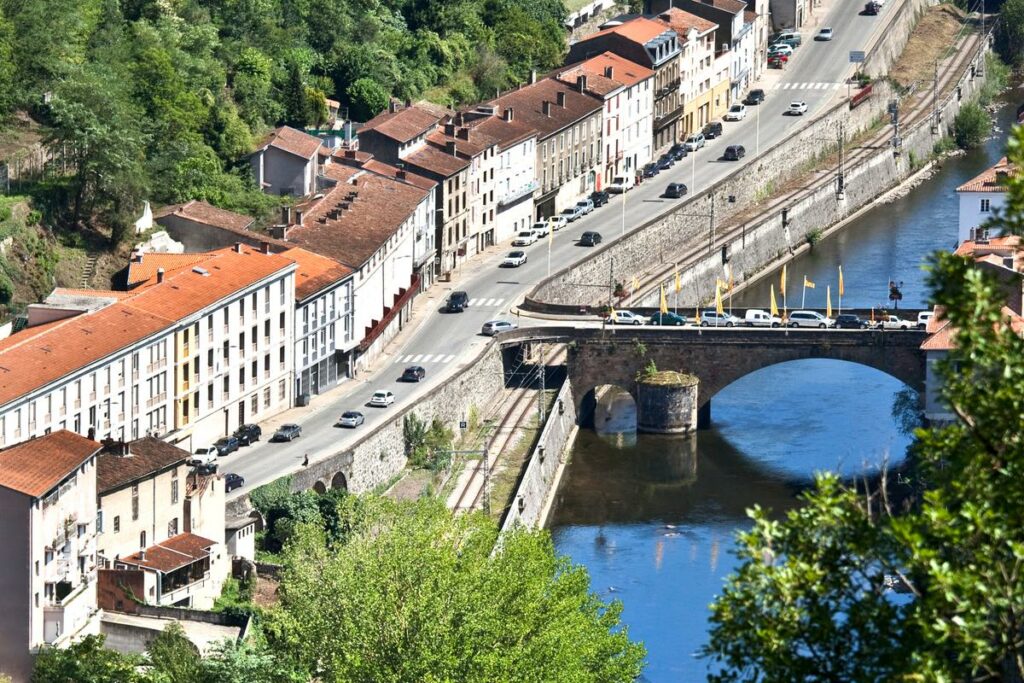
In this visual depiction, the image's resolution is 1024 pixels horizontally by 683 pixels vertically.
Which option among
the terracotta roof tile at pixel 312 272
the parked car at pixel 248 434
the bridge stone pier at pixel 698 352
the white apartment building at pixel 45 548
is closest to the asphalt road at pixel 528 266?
the parked car at pixel 248 434

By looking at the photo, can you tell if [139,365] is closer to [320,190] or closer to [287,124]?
[320,190]

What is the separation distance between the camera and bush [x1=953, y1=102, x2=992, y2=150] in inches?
6826

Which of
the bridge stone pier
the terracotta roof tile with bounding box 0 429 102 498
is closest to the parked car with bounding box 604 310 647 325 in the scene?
the bridge stone pier

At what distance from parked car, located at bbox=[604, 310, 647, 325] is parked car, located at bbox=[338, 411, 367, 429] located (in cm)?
1975

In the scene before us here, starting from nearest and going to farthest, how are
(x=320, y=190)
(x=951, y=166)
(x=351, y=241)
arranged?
(x=351, y=241) < (x=320, y=190) < (x=951, y=166)

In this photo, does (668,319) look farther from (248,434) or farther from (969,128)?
(969,128)

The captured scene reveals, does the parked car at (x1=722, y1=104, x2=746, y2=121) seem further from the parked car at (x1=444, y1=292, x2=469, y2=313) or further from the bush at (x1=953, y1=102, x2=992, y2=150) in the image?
the parked car at (x1=444, y1=292, x2=469, y2=313)

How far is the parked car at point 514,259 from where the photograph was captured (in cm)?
12512

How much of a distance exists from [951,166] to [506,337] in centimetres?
6548

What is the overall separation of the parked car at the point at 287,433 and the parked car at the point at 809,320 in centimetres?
2844

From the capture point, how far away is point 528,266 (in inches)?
4938

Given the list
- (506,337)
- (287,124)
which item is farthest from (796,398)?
(287,124)

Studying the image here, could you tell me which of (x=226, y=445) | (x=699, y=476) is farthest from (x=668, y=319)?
(x=226, y=445)

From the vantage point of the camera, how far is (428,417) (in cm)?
10044
